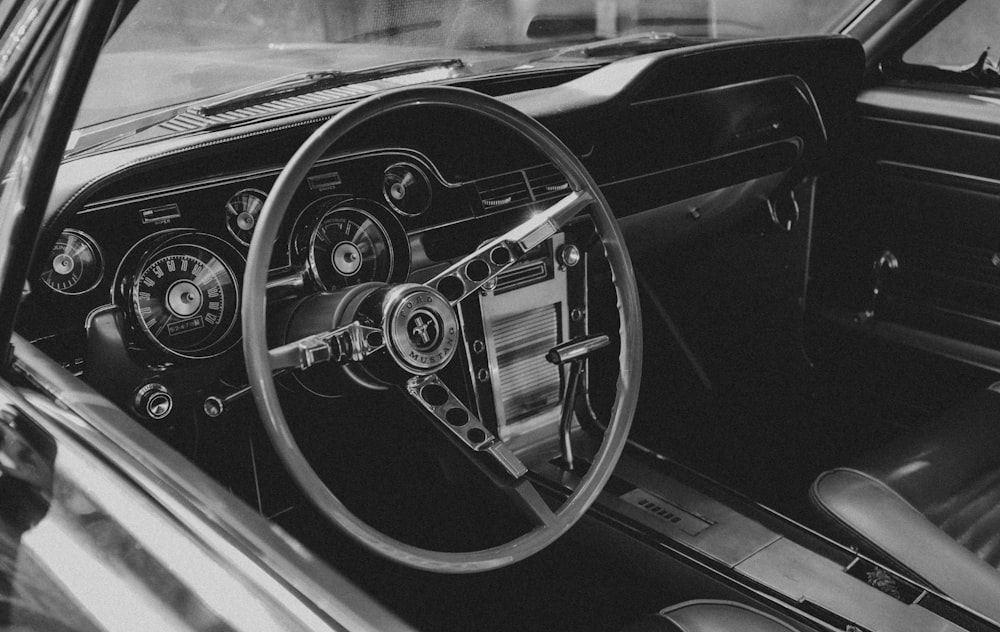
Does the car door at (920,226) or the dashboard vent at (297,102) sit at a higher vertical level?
the dashboard vent at (297,102)

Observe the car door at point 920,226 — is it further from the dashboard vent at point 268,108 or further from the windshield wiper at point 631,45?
the dashboard vent at point 268,108

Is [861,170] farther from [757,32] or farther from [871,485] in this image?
[871,485]

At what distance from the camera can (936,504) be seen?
1745mm

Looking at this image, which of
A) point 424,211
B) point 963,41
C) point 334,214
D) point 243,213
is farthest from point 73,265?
point 963,41

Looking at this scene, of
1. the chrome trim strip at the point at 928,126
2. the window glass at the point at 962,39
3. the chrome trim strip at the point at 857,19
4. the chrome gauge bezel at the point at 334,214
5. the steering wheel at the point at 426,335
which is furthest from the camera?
the chrome trim strip at the point at 857,19

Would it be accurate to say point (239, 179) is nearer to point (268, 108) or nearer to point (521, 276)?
point (268, 108)

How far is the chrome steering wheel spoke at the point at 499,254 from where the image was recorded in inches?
57.2

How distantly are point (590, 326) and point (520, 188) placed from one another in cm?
64

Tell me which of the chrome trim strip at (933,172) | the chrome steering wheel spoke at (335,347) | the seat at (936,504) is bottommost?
the seat at (936,504)

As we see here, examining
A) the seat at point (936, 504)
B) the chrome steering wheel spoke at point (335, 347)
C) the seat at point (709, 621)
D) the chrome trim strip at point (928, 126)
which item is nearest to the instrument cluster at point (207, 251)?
the chrome steering wheel spoke at point (335, 347)

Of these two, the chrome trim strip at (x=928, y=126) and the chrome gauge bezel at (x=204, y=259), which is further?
the chrome trim strip at (x=928, y=126)

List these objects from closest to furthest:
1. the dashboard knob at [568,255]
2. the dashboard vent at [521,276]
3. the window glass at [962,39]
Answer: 1. the dashboard knob at [568,255]
2. the dashboard vent at [521,276]
3. the window glass at [962,39]

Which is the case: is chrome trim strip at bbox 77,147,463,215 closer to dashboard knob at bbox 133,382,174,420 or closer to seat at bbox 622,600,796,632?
dashboard knob at bbox 133,382,174,420

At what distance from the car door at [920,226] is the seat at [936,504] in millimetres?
611
